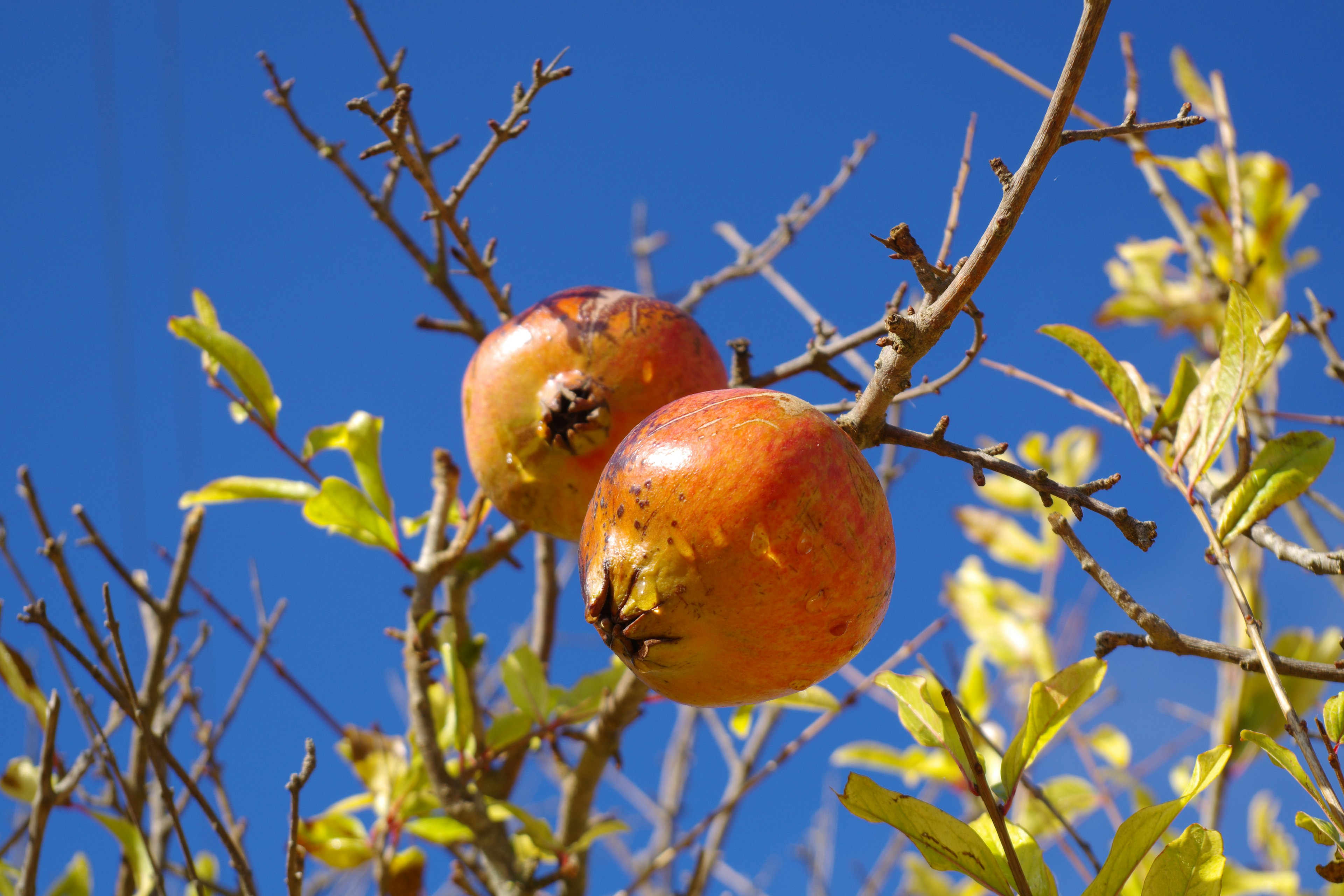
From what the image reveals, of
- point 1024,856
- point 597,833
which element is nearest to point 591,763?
point 597,833

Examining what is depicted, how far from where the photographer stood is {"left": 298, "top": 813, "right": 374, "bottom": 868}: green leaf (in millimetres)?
1791

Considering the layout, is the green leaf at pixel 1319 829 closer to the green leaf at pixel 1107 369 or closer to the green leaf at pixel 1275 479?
the green leaf at pixel 1275 479

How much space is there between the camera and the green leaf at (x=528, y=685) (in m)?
1.82

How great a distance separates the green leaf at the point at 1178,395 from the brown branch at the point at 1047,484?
37 centimetres

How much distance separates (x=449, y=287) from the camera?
2.09 metres

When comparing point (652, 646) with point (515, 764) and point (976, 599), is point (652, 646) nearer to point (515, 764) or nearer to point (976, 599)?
point (515, 764)

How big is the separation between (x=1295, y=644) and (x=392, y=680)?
308 cm

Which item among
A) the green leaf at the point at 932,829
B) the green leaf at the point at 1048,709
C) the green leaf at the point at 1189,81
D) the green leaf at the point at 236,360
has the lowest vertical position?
the green leaf at the point at 932,829

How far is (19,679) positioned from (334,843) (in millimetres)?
601

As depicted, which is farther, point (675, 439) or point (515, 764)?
point (515, 764)

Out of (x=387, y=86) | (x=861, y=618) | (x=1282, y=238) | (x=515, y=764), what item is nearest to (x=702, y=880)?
(x=515, y=764)

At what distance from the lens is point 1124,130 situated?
3.28 feet

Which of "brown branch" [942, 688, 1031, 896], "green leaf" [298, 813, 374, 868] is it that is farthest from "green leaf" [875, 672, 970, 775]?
"green leaf" [298, 813, 374, 868]

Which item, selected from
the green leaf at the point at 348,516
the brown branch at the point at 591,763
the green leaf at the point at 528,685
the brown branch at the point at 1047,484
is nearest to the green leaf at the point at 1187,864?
the brown branch at the point at 1047,484
